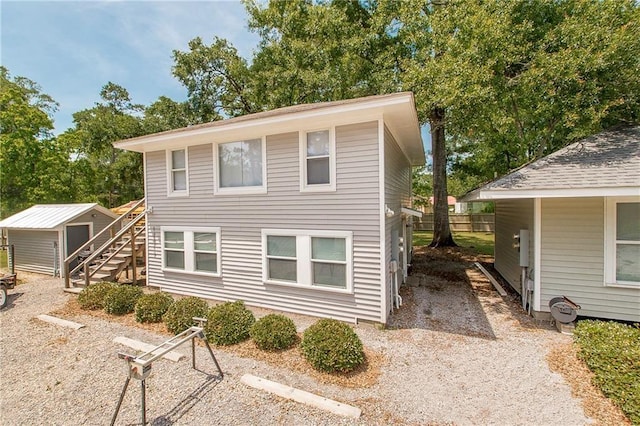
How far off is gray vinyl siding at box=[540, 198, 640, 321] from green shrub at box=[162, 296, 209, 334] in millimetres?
7526

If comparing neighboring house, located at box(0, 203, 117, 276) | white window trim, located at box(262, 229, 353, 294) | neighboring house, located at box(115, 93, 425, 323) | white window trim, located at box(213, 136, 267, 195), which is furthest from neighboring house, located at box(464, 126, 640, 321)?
neighboring house, located at box(0, 203, 117, 276)

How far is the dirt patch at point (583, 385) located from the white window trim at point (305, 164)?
5.03 metres

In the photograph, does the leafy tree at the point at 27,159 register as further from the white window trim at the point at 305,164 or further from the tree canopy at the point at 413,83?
the white window trim at the point at 305,164

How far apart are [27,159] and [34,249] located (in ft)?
40.3

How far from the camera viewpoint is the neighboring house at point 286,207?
20.0 ft

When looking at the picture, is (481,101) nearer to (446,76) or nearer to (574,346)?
(446,76)

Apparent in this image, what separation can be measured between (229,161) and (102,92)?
31607 millimetres

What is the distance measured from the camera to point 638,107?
7801 millimetres

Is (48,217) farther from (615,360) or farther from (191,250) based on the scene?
(615,360)

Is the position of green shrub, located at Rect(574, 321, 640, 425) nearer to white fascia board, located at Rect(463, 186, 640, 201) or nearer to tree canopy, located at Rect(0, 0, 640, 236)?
white fascia board, located at Rect(463, 186, 640, 201)

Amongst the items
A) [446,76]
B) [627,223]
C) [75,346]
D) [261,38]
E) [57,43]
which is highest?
[261,38]

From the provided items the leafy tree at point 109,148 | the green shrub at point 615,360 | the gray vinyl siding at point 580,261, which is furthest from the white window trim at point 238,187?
the leafy tree at point 109,148

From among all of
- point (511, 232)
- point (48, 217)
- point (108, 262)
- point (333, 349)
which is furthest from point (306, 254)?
point (48, 217)

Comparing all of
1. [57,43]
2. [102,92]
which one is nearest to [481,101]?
[57,43]
